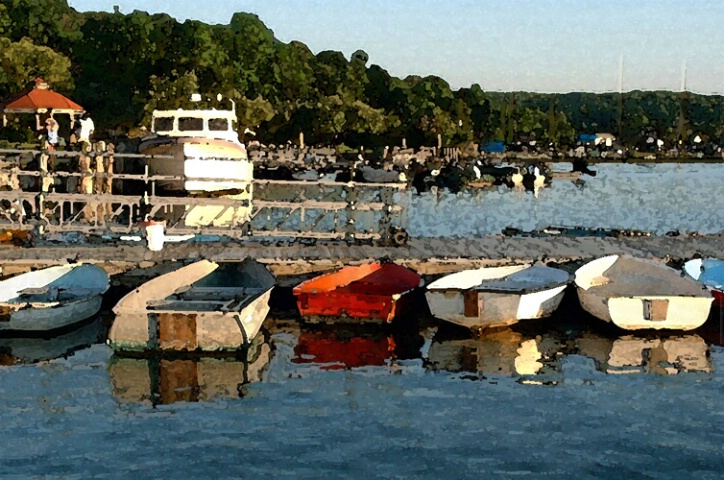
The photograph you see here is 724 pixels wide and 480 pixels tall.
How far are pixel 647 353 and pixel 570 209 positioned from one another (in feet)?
153

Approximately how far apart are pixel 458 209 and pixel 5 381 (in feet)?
152

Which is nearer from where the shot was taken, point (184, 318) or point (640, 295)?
point (184, 318)

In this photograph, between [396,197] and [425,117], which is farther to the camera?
[425,117]

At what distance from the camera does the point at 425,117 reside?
419ft

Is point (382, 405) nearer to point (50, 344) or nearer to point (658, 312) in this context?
point (658, 312)

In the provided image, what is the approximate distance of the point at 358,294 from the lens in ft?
72.0

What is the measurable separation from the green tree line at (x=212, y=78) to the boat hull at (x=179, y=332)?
6670cm

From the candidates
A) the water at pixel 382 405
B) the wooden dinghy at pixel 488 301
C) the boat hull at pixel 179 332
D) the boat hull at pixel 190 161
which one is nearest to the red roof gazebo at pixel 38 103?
the boat hull at pixel 190 161

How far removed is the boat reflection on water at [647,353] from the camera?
63.4ft

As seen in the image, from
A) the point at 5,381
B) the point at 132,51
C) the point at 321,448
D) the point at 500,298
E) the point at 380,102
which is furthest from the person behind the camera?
the point at 380,102

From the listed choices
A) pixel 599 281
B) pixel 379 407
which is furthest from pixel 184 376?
pixel 599 281

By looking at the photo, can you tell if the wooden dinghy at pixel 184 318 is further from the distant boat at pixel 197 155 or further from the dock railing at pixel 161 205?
the distant boat at pixel 197 155

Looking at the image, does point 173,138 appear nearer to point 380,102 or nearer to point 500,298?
point 500,298

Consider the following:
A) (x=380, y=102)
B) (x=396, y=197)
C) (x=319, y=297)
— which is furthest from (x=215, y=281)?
(x=380, y=102)
